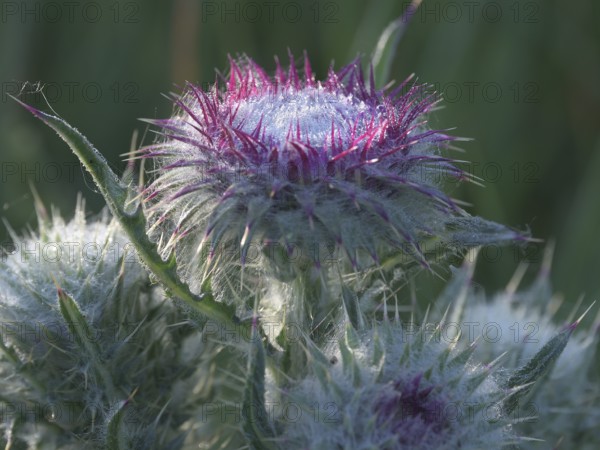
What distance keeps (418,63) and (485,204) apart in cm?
144

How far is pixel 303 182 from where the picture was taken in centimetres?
254

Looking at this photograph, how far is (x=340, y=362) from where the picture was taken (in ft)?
8.07

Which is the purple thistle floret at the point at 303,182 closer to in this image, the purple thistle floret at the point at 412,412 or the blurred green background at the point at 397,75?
the purple thistle floret at the point at 412,412

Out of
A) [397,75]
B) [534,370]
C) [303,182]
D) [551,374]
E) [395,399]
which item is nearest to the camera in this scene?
[395,399]

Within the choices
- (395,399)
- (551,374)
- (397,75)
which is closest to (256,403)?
(395,399)

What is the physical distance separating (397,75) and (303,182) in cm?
371

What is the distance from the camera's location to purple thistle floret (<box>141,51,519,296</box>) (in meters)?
2.51

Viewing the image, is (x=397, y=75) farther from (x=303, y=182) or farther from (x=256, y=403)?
(x=256, y=403)

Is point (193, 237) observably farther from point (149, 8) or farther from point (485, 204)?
point (149, 8)

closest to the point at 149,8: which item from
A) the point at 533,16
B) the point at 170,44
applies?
the point at 170,44

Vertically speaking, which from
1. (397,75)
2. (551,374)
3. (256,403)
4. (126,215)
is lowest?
(551,374)

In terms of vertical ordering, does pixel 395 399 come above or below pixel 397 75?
below

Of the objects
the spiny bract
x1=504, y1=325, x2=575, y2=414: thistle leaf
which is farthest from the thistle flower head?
the spiny bract

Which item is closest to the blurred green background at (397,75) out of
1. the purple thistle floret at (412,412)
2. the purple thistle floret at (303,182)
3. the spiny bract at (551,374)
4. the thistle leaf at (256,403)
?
the spiny bract at (551,374)
